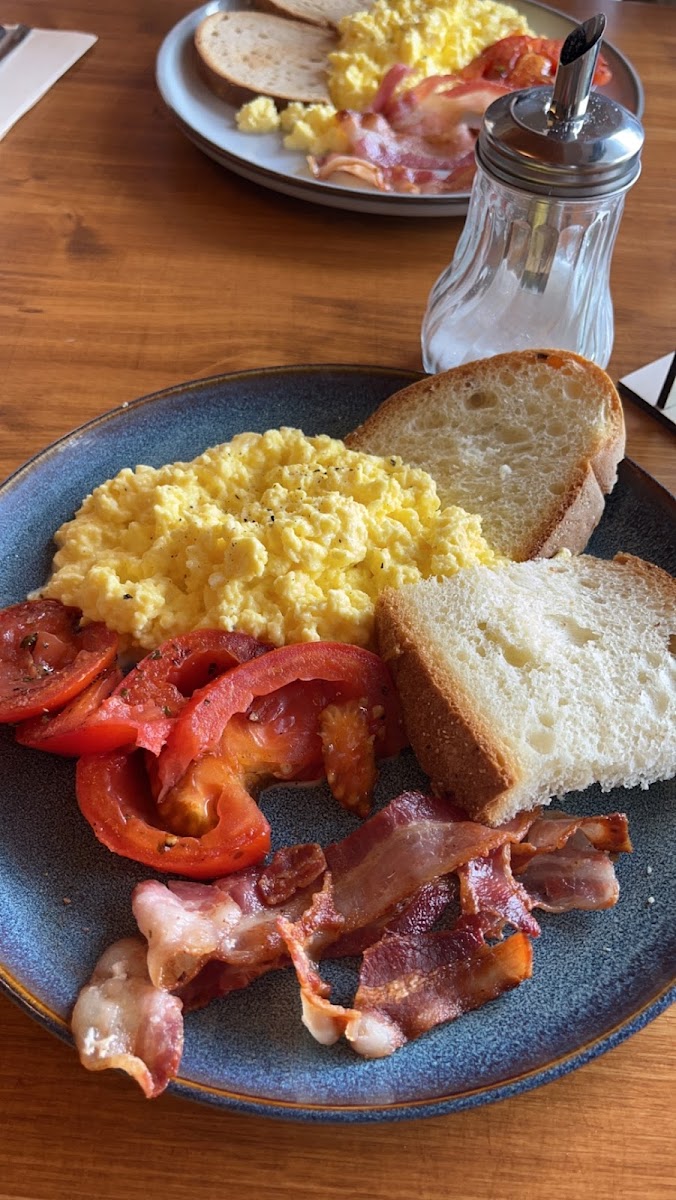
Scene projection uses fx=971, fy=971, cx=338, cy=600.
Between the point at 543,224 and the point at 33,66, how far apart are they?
2332mm

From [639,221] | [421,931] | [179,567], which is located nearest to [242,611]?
[179,567]

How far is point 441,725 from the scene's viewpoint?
1752 mm

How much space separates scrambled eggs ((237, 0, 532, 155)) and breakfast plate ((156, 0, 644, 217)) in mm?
68

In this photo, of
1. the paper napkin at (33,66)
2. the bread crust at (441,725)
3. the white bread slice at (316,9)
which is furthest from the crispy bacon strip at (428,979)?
the white bread slice at (316,9)

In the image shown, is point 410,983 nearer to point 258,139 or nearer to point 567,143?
point 567,143

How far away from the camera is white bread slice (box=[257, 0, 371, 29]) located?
3.69m

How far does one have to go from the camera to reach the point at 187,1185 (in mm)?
1364

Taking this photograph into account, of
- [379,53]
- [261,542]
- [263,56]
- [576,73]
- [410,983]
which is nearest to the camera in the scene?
[410,983]

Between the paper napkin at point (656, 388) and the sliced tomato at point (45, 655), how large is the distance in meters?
1.58

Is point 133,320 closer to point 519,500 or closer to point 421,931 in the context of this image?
point 519,500

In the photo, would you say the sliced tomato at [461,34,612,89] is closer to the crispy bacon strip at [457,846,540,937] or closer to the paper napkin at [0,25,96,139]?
the paper napkin at [0,25,96,139]

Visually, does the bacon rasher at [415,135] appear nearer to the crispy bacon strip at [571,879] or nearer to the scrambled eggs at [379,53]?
the scrambled eggs at [379,53]

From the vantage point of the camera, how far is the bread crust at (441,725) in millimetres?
1672

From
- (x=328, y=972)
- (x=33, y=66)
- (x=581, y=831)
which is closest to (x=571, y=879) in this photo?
(x=581, y=831)
